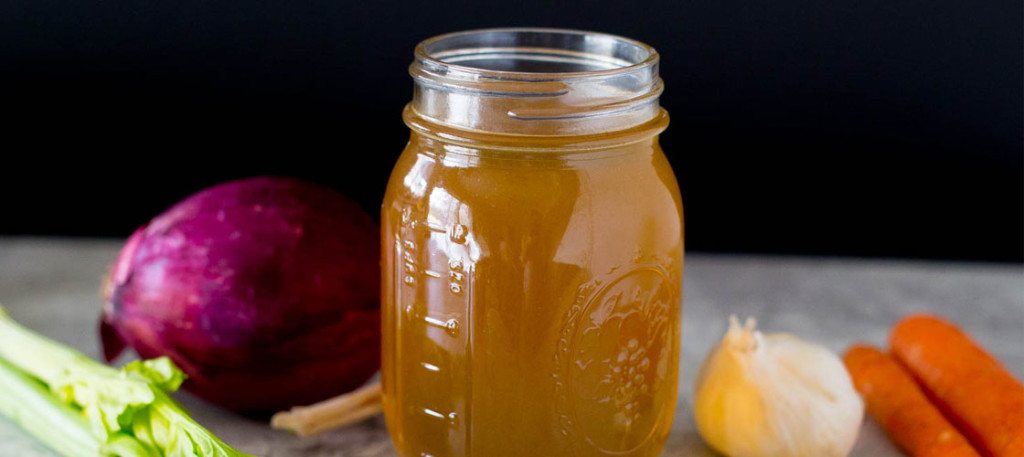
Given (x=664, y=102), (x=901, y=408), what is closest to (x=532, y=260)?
(x=901, y=408)

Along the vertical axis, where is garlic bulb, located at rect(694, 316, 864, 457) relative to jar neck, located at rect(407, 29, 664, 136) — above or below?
below

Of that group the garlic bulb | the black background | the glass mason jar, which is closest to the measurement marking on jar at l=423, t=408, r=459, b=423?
the glass mason jar

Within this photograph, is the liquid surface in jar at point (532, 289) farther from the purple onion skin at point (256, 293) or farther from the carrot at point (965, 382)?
the carrot at point (965, 382)

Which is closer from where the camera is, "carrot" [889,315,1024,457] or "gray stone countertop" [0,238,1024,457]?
"carrot" [889,315,1024,457]

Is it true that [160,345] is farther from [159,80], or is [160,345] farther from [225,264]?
[159,80]

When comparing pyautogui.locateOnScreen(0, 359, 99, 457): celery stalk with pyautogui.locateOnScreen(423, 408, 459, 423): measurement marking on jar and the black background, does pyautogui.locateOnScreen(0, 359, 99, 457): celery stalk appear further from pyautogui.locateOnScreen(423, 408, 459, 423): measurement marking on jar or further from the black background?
the black background

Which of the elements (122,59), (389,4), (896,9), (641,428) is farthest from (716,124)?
(122,59)

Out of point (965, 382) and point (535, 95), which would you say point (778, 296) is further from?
point (535, 95)

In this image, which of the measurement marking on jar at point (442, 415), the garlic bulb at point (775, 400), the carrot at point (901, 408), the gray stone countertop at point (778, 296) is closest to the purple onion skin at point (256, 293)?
the gray stone countertop at point (778, 296)
